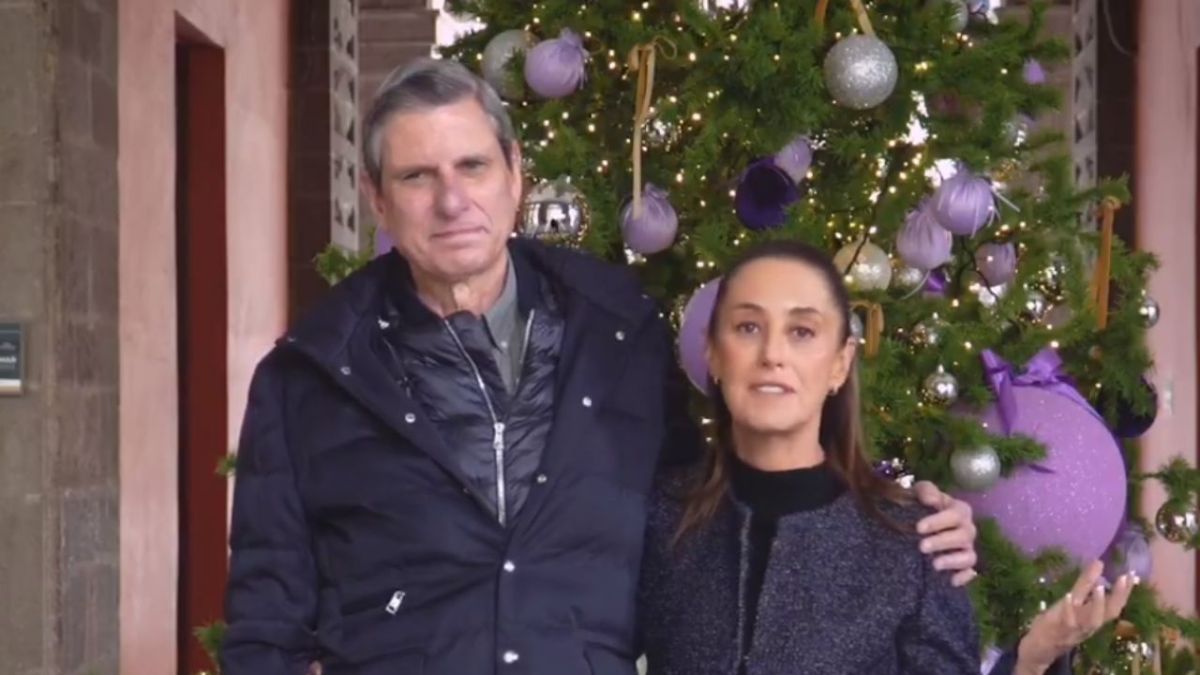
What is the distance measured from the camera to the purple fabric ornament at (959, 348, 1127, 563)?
85.7 inches

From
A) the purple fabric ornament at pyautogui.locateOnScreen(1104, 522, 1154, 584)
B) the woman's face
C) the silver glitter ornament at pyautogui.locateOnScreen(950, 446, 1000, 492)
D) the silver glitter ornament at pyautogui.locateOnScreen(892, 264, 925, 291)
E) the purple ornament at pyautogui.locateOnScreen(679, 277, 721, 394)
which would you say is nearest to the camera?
the woman's face

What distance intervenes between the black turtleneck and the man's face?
0.39 metres

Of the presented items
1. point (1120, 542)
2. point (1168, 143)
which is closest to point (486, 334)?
point (1120, 542)

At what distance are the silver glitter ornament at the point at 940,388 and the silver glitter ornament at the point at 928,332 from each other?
6cm

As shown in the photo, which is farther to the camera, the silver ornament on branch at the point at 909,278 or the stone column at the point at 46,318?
the stone column at the point at 46,318

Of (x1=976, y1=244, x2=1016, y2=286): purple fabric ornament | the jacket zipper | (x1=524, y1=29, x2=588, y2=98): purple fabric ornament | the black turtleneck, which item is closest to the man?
the jacket zipper

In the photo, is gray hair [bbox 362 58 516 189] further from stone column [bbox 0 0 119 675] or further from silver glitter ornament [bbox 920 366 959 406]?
stone column [bbox 0 0 119 675]

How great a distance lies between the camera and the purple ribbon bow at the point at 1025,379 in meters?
2.23

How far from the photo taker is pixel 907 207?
91.6 inches

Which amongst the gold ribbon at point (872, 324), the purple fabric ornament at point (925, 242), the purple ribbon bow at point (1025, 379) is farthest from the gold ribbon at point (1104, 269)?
the gold ribbon at point (872, 324)

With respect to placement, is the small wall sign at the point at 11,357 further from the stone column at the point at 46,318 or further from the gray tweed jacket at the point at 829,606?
the gray tweed jacket at the point at 829,606

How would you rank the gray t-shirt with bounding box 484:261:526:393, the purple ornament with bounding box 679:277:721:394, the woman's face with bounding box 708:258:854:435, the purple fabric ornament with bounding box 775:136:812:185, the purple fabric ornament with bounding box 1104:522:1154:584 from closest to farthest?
the woman's face with bounding box 708:258:854:435, the gray t-shirt with bounding box 484:261:526:393, the purple ornament with bounding box 679:277:721:394, the purple fabric ornament with bounding box 775:136:812:185, the purple fabric ornament with bounding box 1104:522:1154:584

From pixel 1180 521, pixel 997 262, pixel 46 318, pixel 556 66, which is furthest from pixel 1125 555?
pixel 46 318

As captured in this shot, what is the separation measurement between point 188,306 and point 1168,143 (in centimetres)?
326
